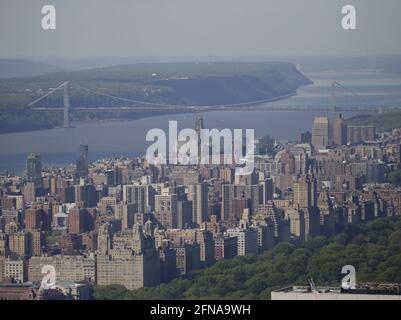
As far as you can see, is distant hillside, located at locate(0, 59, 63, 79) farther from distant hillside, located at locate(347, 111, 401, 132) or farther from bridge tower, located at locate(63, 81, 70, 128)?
distant hillside, located at locate(347, 111, 401, 132)

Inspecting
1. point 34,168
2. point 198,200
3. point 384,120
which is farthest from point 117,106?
point 384,120

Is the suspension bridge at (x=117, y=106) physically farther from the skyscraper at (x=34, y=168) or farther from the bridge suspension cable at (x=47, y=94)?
the skyscraper at (x=34, y=168)

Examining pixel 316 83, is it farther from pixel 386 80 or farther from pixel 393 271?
pixel 393 271

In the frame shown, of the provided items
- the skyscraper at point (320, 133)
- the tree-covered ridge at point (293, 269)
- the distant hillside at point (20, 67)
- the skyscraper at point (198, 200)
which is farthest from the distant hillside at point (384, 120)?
the distant hillside at point (20, 67)

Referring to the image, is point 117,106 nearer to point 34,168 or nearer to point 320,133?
point 34,168
